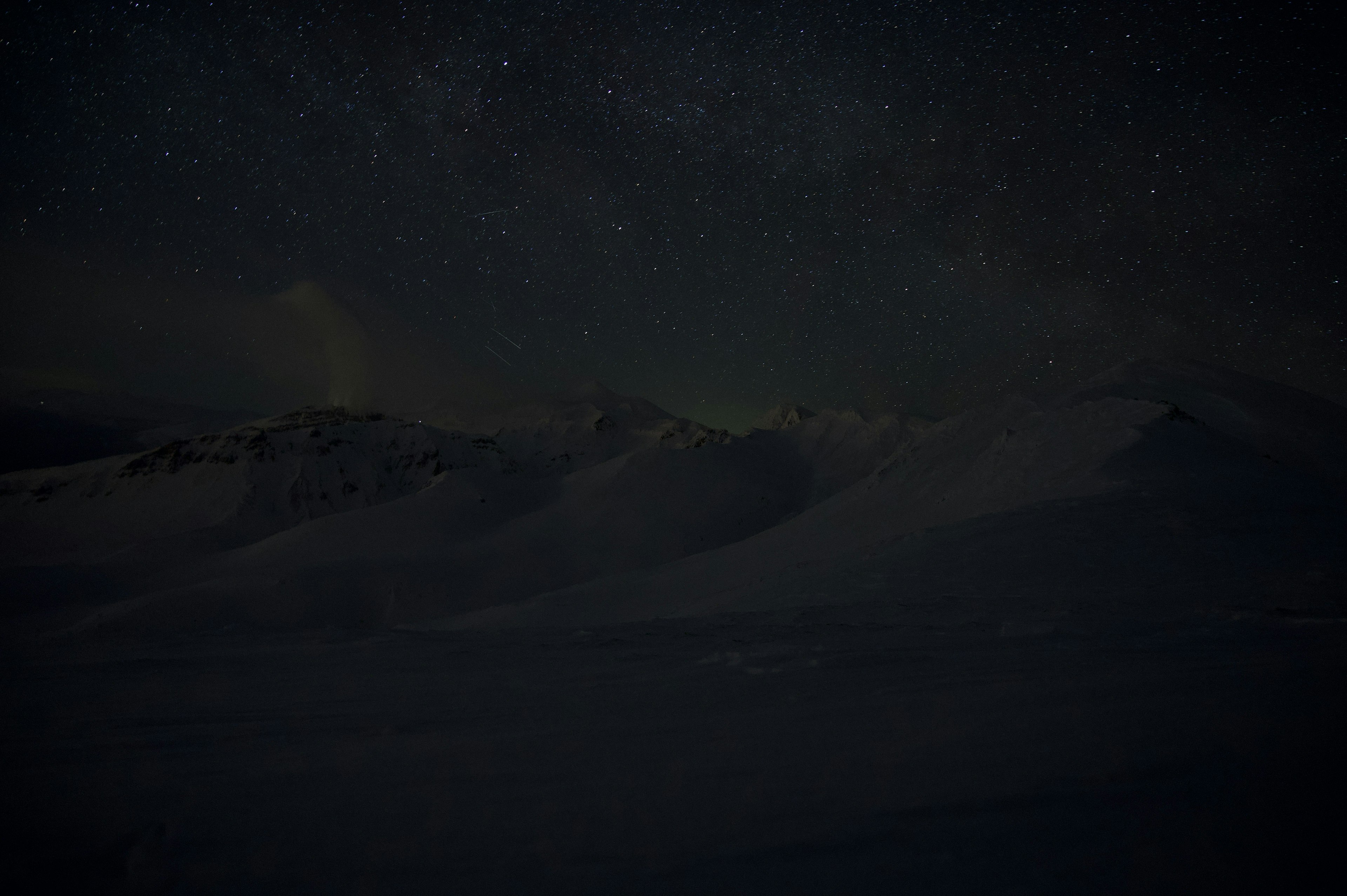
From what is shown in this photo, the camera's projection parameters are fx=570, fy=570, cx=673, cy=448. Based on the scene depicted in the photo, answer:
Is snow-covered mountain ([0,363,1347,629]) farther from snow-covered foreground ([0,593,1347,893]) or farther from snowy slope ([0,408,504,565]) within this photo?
snow-covered foreground ([0,593,1347,893])

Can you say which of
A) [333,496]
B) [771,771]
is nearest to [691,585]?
[771,771]

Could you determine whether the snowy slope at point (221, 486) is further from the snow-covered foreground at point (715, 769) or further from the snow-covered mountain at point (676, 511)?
the snow-covered foreground at point (715, 769)

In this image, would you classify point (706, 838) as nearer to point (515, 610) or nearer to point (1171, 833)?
point (1171, 833)

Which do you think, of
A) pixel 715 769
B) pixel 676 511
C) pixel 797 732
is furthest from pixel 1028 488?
pixel 676 511

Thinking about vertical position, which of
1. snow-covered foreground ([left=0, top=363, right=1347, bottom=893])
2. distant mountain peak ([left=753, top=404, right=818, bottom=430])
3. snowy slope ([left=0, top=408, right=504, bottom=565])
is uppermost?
distant mountain peak ([left=753, top=404, right=818, bottom=430])

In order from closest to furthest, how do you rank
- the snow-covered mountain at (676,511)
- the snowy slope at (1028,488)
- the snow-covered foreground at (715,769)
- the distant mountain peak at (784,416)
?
the snow-covered foreground at (715,769) < the snowy slope at (1028,488) < the snow-covered mountain at (676,511) < the distant mountain peak at (784,416)

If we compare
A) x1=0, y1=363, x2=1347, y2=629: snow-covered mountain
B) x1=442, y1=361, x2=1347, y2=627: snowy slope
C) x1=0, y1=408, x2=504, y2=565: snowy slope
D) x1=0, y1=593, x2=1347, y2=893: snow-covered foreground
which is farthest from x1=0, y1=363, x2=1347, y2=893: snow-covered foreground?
x1=0, y1=408, x2=504, y2=565: snowy slope

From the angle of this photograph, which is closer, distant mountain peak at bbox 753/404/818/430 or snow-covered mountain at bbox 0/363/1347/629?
snow-covered mountain at bbox 0/363/1347/629

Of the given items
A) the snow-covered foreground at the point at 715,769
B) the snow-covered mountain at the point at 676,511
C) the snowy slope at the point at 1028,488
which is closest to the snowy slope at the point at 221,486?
the snow-covered mountain at the point at 676,511

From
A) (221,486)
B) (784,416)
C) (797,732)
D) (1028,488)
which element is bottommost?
(797,732)

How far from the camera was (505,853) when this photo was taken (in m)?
1.66

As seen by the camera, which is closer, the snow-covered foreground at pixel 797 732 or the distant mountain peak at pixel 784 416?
the snow-covered foreground at pixel 797 732

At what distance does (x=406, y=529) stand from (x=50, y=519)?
200 feet

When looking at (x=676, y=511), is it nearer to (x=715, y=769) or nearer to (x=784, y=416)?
(x=715, y=769)
